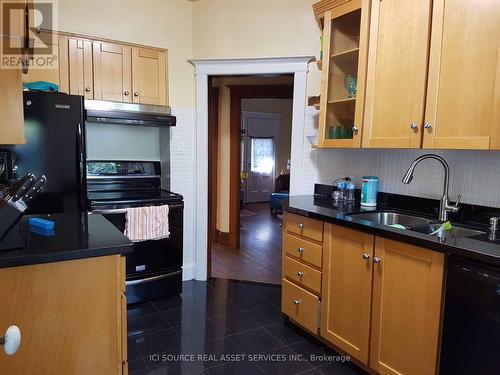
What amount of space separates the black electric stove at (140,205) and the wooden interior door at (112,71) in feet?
1.92

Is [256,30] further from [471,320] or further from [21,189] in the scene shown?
[471,320]

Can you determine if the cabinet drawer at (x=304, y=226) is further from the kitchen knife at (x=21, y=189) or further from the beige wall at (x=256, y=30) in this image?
the kitchen knife at (x=21, y=189)

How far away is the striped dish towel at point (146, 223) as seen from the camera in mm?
2768

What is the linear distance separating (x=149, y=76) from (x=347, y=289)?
2.42 meters

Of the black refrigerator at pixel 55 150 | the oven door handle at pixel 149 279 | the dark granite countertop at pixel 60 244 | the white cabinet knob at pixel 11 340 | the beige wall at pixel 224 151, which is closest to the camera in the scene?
the white cabinet knob at pixel 11 340

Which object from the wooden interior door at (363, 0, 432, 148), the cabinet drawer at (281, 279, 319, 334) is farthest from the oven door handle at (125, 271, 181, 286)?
the wooden interior door at (363, 0, 432, 148)

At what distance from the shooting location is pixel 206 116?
11.1 ft

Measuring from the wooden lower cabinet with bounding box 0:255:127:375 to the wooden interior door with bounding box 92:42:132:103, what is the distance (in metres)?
2.07

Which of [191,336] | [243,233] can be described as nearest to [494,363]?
[191,336]

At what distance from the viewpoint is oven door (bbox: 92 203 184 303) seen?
2871 mm

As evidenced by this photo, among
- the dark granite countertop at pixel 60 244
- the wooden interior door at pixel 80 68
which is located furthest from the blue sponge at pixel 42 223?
the wooden interior door at pixel 80 68

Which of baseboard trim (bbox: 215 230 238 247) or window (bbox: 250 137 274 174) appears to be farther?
window (bbox: 250 137 274 174)

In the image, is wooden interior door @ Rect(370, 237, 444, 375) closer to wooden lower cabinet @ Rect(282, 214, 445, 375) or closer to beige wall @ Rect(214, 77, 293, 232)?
wooden lower cabinet @ Rect(282, 214, 445, 375)

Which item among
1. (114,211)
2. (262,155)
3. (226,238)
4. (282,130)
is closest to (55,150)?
(114,211)
